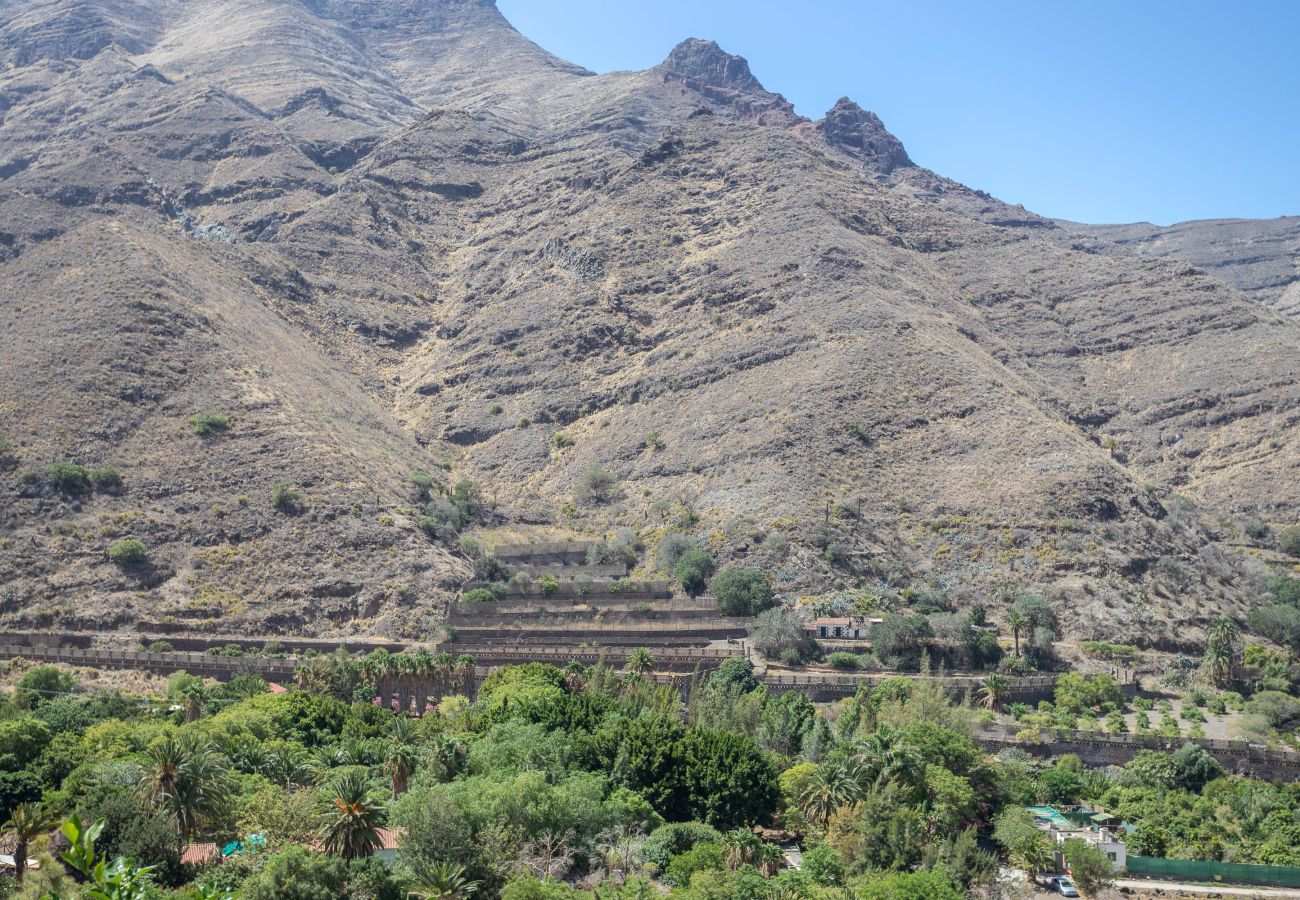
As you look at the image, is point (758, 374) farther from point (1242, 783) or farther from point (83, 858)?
point (83, 858)

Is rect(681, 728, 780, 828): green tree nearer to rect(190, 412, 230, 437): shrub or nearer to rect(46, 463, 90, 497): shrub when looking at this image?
rect(46, 463, 90, 497): shrub

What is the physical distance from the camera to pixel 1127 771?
60.9 m

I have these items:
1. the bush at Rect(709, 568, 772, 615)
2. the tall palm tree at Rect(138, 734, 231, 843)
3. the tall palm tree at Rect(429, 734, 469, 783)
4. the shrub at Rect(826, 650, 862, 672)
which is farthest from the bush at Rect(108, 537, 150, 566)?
the shrub at Rect(826, 650, 862, 672)

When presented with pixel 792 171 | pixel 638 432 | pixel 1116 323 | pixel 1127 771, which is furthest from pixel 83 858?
pixel 792 171

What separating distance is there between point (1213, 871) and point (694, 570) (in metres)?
39.4

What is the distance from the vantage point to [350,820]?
40.4 m

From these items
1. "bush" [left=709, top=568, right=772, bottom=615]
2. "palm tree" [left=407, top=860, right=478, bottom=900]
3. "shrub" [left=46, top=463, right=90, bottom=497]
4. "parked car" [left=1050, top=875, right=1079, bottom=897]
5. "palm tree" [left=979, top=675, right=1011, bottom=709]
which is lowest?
"parked car" [left=1050, top=875, right=1079, bottom=897]

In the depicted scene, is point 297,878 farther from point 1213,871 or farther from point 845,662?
point 845,662

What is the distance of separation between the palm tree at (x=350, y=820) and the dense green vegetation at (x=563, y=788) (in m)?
0.08

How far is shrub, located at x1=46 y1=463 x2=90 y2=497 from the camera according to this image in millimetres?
84875

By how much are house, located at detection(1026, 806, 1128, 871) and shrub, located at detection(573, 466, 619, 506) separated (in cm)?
5047

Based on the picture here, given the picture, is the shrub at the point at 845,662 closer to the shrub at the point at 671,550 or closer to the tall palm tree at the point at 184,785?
the shrub at the point at 671,550

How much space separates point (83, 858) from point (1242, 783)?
178 feet

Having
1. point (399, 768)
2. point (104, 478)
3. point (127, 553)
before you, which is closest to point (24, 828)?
point (399, 768)
